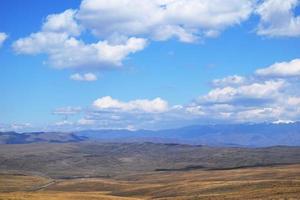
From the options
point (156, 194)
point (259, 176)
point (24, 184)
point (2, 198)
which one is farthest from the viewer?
point (24, 184)

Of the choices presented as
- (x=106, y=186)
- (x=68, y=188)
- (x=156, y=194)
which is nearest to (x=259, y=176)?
(x=156, y=194)

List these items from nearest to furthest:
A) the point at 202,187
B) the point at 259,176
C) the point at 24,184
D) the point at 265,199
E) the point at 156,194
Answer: the point at 265,199 → the point at 202,187 → the point at 156,194 → the point at 259,176 → the point at 24,184

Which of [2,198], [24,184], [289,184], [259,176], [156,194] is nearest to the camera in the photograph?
[2,198]

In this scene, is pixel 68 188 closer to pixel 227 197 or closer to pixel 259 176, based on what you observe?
pixel 259 176

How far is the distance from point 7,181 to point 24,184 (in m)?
11.0

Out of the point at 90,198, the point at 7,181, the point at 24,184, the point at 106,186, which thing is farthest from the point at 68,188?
the point at 90,198

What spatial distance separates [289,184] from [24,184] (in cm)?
10782

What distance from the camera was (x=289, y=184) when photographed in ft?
274

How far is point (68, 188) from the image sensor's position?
151 m

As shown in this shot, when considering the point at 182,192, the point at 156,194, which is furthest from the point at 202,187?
the point at 156,194

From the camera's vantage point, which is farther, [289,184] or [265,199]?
[289,184]

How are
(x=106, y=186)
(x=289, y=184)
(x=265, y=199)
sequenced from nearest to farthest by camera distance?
(x=265, y=199) < (x=289, y=184) < (x=106, y=186)

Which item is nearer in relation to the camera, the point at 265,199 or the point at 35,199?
the point at 265,199

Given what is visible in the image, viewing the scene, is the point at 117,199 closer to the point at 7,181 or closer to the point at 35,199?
the point at 35,199
